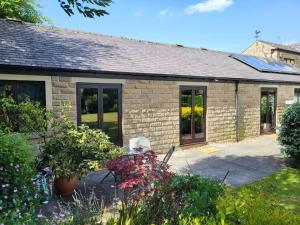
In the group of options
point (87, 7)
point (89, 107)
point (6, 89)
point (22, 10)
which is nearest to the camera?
point (87, 7)

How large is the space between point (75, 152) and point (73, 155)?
0.28 feet

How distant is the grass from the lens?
6.03m

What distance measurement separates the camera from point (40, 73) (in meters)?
8.55

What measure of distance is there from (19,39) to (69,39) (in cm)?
245

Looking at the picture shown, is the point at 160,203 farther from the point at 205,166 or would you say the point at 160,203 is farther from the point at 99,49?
the point at 99,49

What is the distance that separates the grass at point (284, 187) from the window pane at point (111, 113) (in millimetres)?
5055

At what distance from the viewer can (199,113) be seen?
13062mm

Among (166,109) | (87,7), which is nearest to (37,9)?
(166,109)

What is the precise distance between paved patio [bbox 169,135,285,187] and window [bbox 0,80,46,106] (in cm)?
484

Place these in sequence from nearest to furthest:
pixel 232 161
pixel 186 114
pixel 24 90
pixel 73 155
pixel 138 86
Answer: pixel 73 155 < pixel 24 90 < pixel 232 161 < pixel 138 86 < pixel 186 114

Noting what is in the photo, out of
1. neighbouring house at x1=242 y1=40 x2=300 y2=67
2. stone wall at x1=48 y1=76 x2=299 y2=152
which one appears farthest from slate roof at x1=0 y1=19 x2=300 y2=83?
neighbouring house at x1=242 y1=40 x2=300 y2=67

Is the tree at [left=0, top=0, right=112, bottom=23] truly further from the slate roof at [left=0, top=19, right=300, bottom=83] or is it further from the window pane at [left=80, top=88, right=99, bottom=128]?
the window pane at [left=80, top=88, right=99, bottom=128]

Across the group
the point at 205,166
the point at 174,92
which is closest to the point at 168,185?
the point at 205,166

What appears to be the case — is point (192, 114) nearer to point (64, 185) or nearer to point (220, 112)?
point (220, 112)
